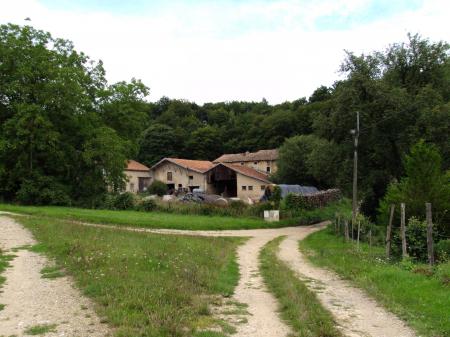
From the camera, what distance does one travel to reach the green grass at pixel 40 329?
6.49 m

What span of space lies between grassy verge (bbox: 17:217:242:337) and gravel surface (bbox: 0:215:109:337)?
26 centimetres

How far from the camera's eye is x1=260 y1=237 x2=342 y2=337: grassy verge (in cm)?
693

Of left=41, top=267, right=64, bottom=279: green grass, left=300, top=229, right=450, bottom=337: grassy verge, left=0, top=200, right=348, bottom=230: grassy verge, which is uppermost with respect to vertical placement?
left=0, top=200, right=348, bottom=230: grassy verge

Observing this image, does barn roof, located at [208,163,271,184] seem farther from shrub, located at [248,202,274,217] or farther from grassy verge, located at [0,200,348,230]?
grassy verge, located at [0,200,348,230]

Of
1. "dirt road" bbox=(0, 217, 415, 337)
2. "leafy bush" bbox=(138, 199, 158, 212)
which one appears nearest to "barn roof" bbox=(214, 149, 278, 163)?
"leafy bush" bbox=(138, 199, 158, 212)

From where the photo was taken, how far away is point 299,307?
8234 mm

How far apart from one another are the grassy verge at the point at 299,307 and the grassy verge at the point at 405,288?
1498 mm

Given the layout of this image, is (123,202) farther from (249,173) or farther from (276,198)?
(249,173)

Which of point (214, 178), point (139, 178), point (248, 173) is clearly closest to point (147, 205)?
point (248, 173)

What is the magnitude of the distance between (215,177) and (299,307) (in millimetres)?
61654

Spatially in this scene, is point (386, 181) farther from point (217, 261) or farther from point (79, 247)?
point (79, 247)

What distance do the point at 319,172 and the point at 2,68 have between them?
2763cm

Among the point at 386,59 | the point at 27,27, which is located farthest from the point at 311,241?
the point at 27,27

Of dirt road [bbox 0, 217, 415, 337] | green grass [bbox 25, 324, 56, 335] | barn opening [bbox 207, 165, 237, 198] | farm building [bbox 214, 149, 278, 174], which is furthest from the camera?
Result: farm building [bbox 214, 149, 278, 174]
